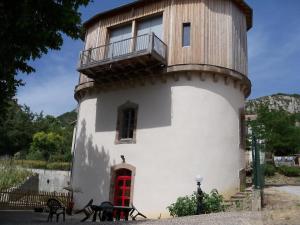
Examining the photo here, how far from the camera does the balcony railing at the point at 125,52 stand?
52.7 feet

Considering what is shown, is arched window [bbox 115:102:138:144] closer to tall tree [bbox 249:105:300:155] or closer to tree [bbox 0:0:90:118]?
tree [bbox 0:0:90:118]

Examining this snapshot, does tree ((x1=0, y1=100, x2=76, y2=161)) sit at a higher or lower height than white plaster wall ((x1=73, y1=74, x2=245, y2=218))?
higher

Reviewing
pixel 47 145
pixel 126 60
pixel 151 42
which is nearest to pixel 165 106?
pixel 126 60

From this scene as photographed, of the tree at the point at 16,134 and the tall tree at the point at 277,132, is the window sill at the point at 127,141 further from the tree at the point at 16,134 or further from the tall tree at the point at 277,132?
the tree at the point at 16,134

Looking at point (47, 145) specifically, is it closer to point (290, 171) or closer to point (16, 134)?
point (16, 134)

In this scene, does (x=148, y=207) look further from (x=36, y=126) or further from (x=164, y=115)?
(x=36, y=126)

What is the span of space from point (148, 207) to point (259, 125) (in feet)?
73.8

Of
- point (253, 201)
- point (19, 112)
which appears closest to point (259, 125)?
point (253, 201)

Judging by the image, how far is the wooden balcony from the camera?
16.2 meters

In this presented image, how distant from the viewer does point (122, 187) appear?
57.6 feet

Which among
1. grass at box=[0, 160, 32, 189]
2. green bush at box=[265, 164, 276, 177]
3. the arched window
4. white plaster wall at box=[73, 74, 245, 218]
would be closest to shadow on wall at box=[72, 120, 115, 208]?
white plaster wall at box=[73, 74, 245, 218]

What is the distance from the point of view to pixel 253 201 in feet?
40.1

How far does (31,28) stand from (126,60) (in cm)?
719

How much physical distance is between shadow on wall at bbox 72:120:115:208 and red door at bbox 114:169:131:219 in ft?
1.59
